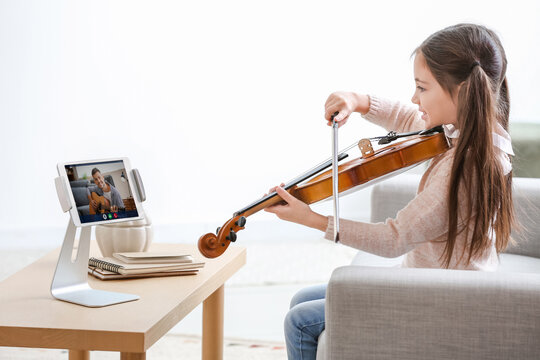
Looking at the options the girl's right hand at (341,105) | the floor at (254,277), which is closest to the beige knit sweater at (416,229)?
the girl's right hand at (341,105)

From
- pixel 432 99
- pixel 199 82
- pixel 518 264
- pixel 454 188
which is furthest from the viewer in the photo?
pixel 199 82

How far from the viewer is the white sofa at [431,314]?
1.20 metres

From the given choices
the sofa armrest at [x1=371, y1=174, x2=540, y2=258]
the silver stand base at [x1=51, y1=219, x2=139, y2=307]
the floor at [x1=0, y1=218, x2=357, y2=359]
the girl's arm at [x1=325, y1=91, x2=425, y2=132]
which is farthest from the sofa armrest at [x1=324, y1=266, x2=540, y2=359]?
the floor at [x1=0, y1=218, x2=357, y2=359]

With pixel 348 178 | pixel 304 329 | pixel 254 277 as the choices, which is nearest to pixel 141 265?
pixel 304 329

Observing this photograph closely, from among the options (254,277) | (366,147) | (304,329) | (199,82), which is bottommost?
(254,277)

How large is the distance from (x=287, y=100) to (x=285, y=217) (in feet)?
8.31

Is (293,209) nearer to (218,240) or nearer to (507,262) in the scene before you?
(218,240)

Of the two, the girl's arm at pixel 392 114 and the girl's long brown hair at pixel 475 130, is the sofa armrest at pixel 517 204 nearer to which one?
the girl's arm at pixel 392 114

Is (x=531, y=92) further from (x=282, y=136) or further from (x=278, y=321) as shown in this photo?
(x=278, y=321)

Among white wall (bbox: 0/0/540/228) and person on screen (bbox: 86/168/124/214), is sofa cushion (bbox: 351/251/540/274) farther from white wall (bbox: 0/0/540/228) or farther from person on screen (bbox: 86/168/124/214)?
white wall (bbox: 0/0/540/228)

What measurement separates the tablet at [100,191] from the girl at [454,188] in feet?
0.96

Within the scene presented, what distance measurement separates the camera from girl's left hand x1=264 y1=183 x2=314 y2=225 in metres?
1.37

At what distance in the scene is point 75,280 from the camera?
1.46 meters

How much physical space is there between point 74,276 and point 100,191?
17 centimetres
